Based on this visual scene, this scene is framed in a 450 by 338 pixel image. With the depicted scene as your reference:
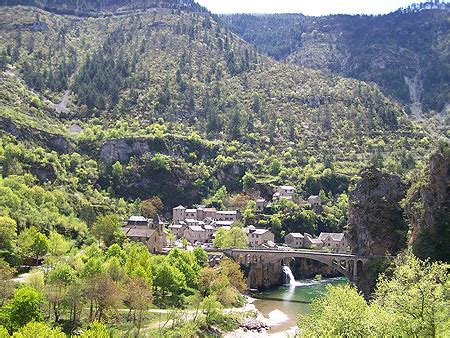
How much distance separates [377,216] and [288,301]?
2351 cm

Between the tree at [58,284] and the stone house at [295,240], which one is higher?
the tree at [58,284]

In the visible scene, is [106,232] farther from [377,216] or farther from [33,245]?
[377,216]

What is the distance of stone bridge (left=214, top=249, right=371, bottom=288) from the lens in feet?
346


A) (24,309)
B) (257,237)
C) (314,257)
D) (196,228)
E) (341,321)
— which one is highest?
(341,321)

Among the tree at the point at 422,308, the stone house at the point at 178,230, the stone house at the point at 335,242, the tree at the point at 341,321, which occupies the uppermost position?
the tree at the point at 422,308

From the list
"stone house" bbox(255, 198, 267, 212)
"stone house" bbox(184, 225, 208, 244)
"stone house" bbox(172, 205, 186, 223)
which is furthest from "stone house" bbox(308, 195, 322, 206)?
"stone house" bbox(184, 225, 208, 244)

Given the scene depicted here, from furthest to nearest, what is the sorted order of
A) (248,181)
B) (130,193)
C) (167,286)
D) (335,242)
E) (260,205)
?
(248,181) → (130,193) → (260,205) → (335,242) → (167,286)

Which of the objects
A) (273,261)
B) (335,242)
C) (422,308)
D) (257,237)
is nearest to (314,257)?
(273,261)

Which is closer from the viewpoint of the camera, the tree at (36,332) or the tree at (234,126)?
the tree at (36,332)

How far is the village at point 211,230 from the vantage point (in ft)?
368

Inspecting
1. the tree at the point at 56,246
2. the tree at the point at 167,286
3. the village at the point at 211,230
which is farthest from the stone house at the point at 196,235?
the tree at the point at 167,286

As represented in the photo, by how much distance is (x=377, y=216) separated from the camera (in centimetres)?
10319

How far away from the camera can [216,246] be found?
119 metres

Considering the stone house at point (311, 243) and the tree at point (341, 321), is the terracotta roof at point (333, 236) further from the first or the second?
the tree at point (341, 321)
